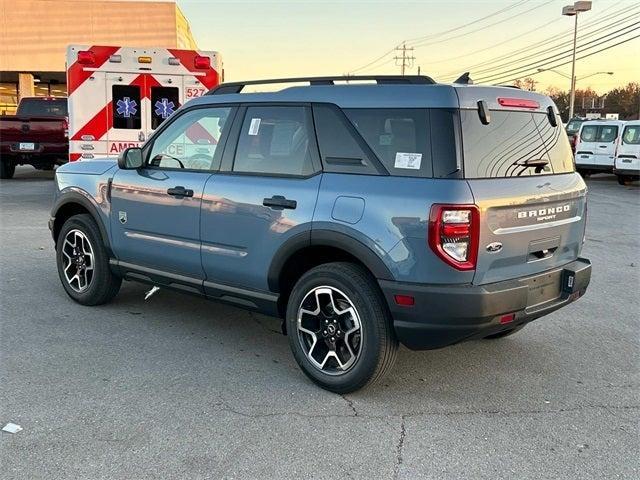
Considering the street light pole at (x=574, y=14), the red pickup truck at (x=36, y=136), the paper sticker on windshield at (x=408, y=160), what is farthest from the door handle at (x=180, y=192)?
the street light pole at (x=574, y=14)

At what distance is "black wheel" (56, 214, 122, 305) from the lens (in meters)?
5.39

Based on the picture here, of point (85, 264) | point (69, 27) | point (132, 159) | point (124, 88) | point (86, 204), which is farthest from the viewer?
point (69, 27)

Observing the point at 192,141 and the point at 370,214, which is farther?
the point at 192,141

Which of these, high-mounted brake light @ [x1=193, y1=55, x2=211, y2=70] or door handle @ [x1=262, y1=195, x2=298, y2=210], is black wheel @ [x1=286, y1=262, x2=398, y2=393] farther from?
high-mounted brake light @ [x1=193, y1=55, x2=211, y2=70]

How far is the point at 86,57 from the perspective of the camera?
390 inches

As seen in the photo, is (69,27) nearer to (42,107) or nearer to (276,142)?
(42,107)

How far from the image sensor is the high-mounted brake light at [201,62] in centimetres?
1021

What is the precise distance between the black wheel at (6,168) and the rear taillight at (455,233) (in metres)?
15.7

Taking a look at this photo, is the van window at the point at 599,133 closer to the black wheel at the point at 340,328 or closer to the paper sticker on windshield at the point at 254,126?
the paper sticker on windshield at the point at 254,126

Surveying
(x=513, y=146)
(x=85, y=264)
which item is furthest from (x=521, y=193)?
(x=85, y=264)

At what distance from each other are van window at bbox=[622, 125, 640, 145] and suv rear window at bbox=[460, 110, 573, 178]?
1721cm

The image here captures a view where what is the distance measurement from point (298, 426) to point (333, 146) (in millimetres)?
1683

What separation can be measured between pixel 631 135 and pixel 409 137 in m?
18.6

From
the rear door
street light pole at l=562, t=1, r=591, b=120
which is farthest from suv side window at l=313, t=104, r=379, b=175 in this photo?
street light pole at l=562, t=1, r=591, b=120
